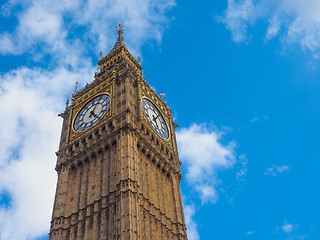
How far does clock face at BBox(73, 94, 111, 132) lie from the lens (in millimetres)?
57969

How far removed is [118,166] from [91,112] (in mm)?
13635

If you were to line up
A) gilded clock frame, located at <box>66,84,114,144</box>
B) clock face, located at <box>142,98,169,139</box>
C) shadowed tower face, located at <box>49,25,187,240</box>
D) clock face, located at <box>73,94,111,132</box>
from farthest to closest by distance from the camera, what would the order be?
clock face, located at <box>142,98,169,139</box>
clock face, located at <box>73,94,111,132</box>
gilded clock frame, located at <box>66,84,114,144</box>
shadowed tower face, located at <box>49,25,187,240</box>

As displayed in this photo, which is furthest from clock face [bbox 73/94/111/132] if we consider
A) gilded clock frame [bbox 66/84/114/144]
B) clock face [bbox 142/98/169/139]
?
clock face [bbox 142/98/169/139]

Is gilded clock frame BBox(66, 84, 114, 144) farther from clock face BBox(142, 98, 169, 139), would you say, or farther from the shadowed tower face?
clock face BBox(142, 98, 169, 139)

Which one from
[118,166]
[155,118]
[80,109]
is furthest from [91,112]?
[118,166]

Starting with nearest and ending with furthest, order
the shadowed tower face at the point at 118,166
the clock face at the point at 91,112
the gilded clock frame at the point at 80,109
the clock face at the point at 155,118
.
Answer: the shadowed tower face at the point at 118,166 < the gilded clock frame at the point at 80,109 < the clock face at the point at 91,112 < the clock face at the point at 155,118

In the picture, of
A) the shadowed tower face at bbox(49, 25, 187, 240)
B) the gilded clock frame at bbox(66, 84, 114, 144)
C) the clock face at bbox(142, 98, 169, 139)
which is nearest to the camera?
the shadowed tower face at bbox(49, 25, 187, 240)

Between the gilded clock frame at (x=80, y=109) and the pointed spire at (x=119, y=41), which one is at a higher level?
the pointed spire at (x=119, y=41)

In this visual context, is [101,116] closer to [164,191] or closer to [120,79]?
[120,79]

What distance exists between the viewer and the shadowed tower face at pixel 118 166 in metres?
45.3

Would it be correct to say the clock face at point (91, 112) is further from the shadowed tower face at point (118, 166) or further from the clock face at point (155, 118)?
the clock face at point (155, 118)

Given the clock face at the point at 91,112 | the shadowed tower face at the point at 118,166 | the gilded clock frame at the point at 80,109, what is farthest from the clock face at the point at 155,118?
the clock face at the point at 91,112

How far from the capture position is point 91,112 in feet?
195

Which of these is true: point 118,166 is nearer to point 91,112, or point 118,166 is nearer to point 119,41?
point 91,112
